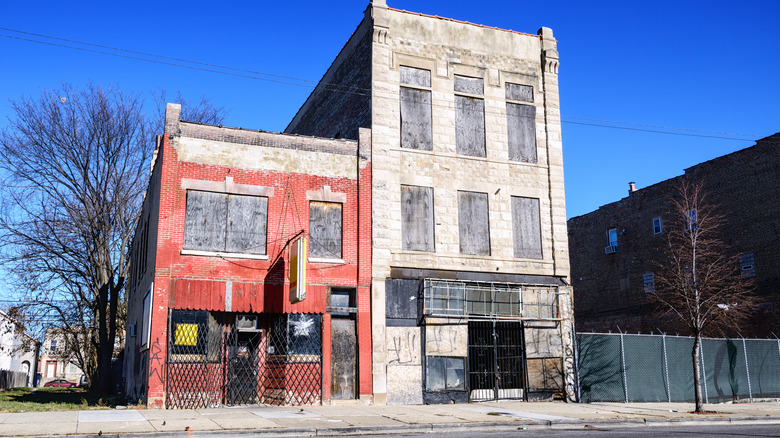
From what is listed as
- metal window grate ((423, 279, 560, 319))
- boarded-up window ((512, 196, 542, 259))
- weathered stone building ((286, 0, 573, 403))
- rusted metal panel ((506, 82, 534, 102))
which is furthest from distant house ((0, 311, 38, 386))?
rusted metal panel ((506, 82, 534, 102))

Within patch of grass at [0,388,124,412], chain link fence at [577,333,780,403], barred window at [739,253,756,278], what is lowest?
patch of grass at [0,388,124,412]

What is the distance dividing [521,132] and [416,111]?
13.5ft

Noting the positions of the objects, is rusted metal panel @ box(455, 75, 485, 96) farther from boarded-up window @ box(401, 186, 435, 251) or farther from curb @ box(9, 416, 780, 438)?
curb @ box(9, 416, 780, 438)

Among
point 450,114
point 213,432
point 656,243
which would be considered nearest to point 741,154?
point 656,243

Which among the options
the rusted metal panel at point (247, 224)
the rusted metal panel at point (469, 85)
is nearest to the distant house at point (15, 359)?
the rusted metal panel at point (247, 224)

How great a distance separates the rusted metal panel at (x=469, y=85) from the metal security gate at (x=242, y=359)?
9682 millimetres

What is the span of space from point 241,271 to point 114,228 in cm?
1567

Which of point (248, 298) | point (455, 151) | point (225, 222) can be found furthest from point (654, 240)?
point (225, 222)

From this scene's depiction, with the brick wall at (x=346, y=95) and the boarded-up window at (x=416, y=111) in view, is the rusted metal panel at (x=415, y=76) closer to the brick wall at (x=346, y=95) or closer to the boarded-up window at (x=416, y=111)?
the boarded-up window at (x=416, y=111)

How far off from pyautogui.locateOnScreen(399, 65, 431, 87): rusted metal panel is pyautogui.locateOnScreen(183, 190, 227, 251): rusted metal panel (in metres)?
7.60

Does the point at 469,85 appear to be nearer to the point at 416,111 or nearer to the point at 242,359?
the point at 416,111

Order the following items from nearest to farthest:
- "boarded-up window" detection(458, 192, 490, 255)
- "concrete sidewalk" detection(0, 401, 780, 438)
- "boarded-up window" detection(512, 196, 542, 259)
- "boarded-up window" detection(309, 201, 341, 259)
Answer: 1. "concrete sidewalk" detection(0, 401, 780, 438)
2. "boarded-up window" detection(309, 201, 341, 259)
3. "boarded-up window" detection(458, 192, 490, 255)
4. "boarded-up window" detection(512, 196, 542, 259)

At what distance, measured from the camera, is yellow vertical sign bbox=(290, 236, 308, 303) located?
17.8 meters

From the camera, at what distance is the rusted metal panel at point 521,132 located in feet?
77.5
